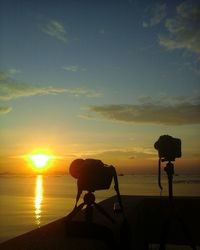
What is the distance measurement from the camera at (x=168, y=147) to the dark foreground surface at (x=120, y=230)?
2.15 ft

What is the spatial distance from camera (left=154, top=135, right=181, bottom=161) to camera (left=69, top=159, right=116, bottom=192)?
3.95 ft

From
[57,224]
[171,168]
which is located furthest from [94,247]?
[171,168]

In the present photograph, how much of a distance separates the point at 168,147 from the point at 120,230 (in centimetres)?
151

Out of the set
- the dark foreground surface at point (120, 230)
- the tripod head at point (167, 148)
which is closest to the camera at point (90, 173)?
the dark foreground surface at point (120, 230)

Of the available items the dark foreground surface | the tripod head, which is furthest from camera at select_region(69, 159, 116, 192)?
the tripod head

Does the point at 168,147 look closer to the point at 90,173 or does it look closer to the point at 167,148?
the point at 167,148

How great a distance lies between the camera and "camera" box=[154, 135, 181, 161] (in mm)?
4578

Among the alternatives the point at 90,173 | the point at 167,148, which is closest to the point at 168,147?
the point at 167,148

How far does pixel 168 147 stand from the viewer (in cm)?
459

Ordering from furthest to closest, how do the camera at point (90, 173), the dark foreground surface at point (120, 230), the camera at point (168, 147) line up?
1. the camera at point (168, 147)
2. the camera at point (90, 173)
3. the dark foreground surface at point (120, 230)

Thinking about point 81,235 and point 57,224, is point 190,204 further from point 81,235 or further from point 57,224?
point 81,235

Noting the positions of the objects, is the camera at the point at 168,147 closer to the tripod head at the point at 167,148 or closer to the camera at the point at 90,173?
the tripod head at the point at 167,148

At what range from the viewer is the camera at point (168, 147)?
458 centimetres

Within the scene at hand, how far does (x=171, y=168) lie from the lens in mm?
→ 4738
